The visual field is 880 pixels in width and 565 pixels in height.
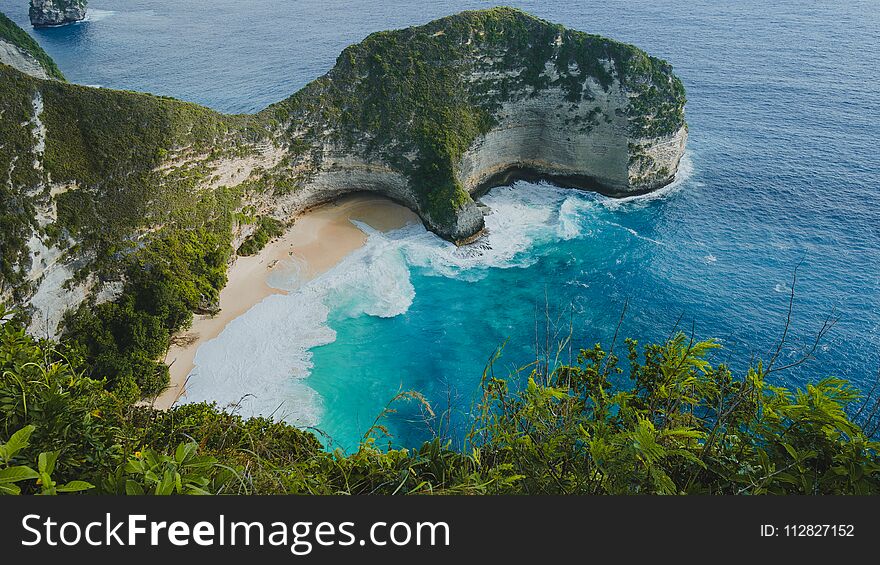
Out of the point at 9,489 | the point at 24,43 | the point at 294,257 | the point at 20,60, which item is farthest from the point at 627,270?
the point at 24,43

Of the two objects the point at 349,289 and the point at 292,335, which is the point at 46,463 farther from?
the point at 349,289

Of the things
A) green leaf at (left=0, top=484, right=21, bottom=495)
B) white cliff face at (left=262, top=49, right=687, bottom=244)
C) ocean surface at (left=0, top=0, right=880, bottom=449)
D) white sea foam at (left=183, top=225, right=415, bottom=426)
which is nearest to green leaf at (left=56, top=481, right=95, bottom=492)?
green leaf at (left=0, top=484, right=21, bottom=495)

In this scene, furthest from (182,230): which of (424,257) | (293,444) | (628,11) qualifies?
(628,11)

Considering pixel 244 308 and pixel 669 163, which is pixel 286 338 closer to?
pixel 244 308

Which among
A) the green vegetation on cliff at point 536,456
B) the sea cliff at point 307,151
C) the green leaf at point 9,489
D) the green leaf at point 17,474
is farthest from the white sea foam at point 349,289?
the green leaf at point 9,489

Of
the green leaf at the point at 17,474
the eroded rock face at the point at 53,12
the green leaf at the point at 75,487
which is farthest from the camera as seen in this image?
the eroded rock face at the point at 53,12

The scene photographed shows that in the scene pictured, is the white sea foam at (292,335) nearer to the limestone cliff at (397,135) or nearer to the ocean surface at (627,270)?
the ocean surface at (627,270)
